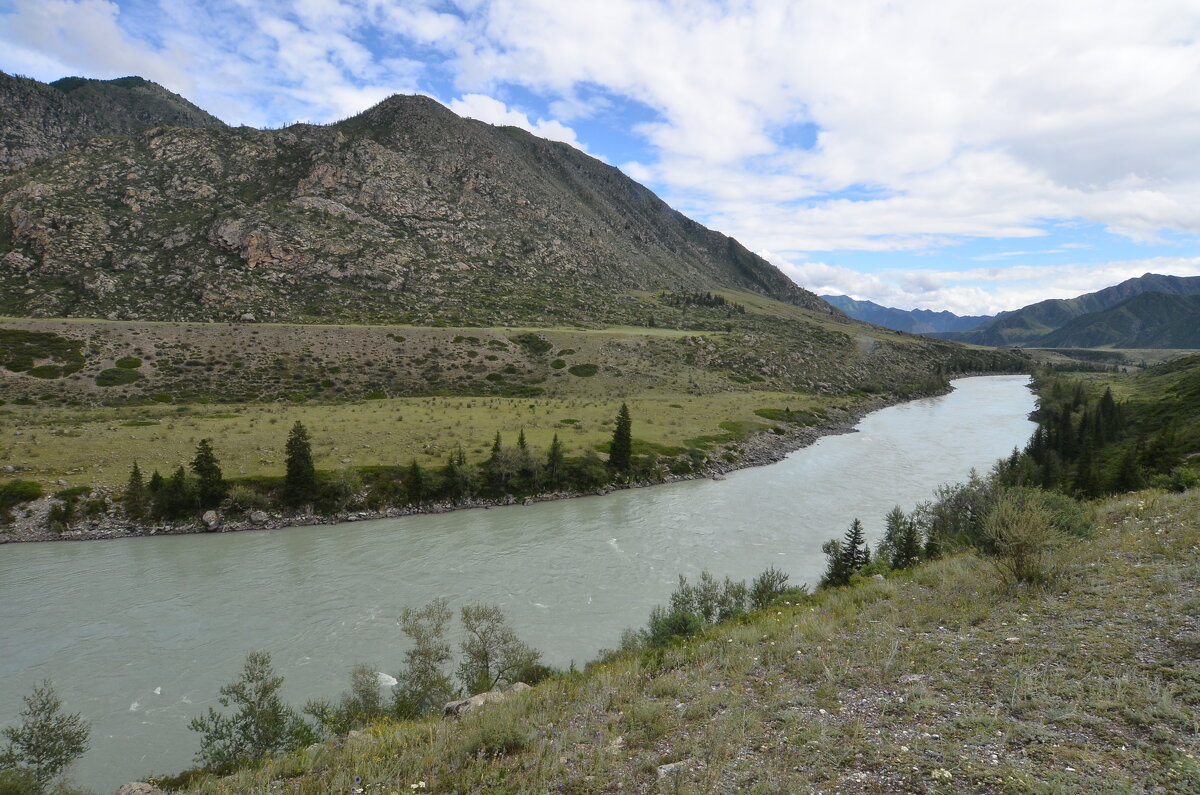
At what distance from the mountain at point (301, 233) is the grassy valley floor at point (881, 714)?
98.6 m

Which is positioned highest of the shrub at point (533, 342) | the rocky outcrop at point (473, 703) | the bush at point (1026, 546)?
the shrub at point (533, 342)

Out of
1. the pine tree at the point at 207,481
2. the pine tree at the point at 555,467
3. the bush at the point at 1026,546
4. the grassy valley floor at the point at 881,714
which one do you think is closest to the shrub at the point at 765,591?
the grassy valley floor at the point at 881,714

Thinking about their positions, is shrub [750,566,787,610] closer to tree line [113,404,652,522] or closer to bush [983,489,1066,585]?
bush [983,489,1066,585]

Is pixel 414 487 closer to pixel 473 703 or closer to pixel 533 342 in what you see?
pixel 473 703

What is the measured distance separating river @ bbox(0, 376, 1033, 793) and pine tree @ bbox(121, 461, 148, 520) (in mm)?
2609

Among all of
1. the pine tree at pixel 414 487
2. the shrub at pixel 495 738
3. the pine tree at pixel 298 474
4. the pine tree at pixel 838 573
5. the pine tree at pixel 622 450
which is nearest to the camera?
the shrub at pixel 495 738

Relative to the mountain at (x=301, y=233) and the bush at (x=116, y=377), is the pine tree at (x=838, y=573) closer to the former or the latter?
the bush at (x=116, y=377)

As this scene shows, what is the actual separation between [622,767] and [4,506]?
46.7m

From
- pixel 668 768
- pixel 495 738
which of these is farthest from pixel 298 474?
pixel 668 768

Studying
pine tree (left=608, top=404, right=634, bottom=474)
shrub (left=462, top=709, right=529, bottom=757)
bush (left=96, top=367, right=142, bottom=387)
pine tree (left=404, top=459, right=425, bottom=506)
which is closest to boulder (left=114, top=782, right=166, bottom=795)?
shrub (left=462, top=709, right=529, bottom=757)

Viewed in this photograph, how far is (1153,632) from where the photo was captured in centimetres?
931

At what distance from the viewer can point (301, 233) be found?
11206cm

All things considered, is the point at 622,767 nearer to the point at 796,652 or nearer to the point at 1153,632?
the point at 796,652

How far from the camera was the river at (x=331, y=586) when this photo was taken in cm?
Answer: 1936
